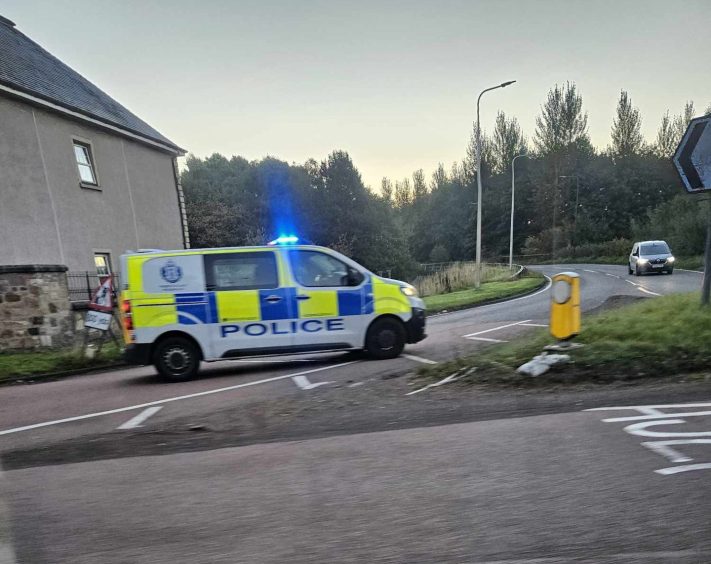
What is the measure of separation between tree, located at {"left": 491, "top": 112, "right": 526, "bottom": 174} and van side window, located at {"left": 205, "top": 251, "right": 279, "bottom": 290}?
68905 mm

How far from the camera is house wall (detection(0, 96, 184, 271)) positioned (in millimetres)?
14727

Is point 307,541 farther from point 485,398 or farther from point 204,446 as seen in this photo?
point 485,398

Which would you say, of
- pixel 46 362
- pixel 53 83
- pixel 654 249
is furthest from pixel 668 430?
pixel 654 249

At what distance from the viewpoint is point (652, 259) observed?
82.1 ft

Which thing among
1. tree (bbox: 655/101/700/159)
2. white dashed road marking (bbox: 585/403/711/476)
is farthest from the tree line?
white dashed road marking (bbox: 585/403/711/476)

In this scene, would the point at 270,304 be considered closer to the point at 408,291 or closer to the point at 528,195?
the point at 408,291

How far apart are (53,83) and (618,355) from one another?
19322 mm

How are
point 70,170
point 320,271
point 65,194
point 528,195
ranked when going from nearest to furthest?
point 320,271, point 65,194, point 70,170, point 528,195

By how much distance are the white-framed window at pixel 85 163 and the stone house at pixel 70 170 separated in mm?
35

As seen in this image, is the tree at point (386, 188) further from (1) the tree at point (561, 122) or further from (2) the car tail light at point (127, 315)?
(2) the car tail light at point (127, 315)

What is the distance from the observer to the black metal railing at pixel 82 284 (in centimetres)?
1553

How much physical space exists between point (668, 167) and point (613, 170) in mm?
5725

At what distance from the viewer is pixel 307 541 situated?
271cm

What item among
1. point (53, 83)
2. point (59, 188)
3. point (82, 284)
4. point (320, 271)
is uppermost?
point (53, 83)
